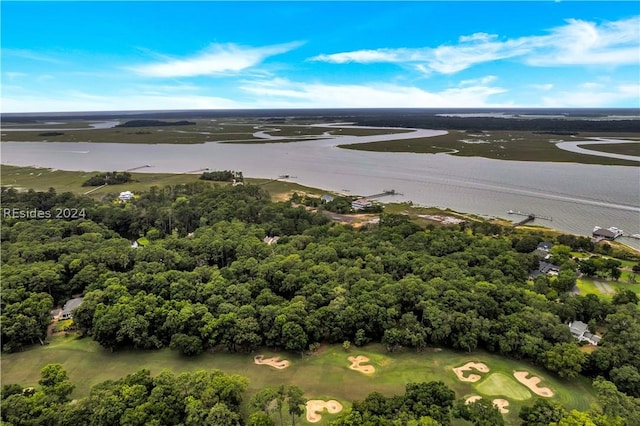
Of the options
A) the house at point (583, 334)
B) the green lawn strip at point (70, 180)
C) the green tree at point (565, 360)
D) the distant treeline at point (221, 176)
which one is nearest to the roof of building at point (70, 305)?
the green tree at point (565, 360)

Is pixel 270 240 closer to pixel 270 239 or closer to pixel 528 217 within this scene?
pixel 270 239

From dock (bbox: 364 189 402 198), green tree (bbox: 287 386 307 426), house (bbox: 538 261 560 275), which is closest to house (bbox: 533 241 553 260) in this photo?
house (bbox: 538 261 560 275)

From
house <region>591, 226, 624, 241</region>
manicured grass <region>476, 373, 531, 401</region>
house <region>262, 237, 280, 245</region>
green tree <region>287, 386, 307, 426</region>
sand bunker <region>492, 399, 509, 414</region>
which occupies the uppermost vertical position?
house <region>591, 226, 624, 241</region>

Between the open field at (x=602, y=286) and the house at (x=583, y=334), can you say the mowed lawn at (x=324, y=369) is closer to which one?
the house at (x=583, y=334)

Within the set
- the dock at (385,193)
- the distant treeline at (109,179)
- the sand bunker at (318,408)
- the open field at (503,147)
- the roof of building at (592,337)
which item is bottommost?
the sand bunker at (318,408)

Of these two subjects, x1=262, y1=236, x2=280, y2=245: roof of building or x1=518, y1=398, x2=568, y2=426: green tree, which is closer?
x1=518, y1=398, x2=568, y2=426: green tree

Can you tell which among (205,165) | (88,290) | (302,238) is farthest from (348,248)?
(205,165)

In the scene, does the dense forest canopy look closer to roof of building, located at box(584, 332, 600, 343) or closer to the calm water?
roof of building, located at box(584, 332, 600, 343)
